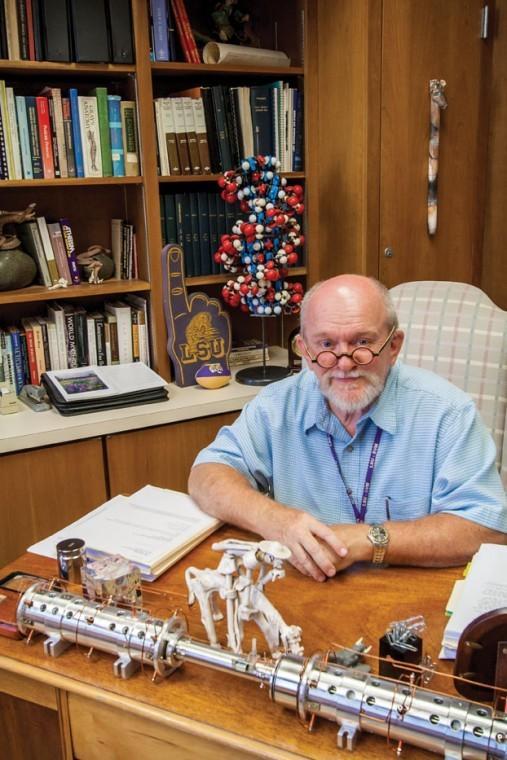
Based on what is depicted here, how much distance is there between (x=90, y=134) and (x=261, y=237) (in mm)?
683

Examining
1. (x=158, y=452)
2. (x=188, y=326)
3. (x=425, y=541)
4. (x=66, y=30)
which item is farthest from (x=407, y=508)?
(x=66, y=30)

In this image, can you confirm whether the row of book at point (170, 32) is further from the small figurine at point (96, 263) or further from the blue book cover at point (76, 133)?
the small figurine at point (96, 263)

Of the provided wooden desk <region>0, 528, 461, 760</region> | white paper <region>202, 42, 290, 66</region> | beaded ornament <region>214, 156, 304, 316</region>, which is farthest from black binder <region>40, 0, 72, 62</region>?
wooden desk <region>0, 528, 461, 760</region>

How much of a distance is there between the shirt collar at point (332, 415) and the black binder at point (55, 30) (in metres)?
1.45

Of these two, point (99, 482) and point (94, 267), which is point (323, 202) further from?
point (99, 482)

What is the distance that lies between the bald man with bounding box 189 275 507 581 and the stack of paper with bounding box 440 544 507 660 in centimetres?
15

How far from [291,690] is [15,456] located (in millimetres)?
1589

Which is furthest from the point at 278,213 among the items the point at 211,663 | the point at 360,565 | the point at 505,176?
the point at 211,663

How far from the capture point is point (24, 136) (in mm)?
2549

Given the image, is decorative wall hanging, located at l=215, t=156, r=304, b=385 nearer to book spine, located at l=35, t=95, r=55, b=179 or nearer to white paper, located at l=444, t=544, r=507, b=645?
book spine, located at l=35, t=95, r=55, b=179

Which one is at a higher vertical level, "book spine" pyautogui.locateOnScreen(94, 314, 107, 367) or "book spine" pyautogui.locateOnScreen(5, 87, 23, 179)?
"book spine" pyautogui.locateOnScreen(5, 87, 23, 179)

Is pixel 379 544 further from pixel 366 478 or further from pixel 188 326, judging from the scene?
pixel 188 326

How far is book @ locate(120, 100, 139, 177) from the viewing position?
266 centimetres

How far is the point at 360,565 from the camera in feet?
4.61
